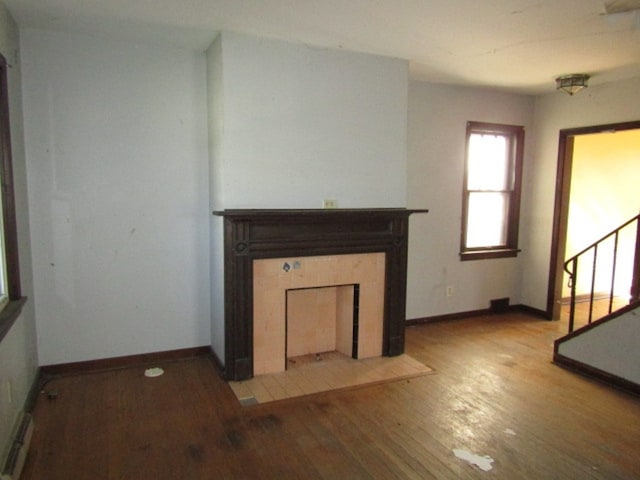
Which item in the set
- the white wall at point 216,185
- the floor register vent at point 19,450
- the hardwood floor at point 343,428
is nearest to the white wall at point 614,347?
the hardwood floor at point 343,428

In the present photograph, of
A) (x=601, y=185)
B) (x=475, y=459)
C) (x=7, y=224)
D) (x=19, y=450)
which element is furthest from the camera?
(x=601, y=185)

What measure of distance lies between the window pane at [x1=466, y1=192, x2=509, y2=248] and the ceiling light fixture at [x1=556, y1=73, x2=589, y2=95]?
1302mm

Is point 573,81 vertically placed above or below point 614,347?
above

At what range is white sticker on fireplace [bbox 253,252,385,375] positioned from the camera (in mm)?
3361

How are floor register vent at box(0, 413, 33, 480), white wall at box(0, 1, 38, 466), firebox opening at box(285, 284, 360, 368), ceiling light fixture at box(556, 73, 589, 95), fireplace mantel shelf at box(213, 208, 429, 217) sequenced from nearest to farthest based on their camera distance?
floor register vent at box(0, 413, 33, 480)
white wall at box(0, 1, 38, 466)
fireplace mantel shelf at box(213, 208, 429, 217)
firebox opening at box(285, 284, 360, 368)
ceiling light fixture at box(556, 73, 589, 95)

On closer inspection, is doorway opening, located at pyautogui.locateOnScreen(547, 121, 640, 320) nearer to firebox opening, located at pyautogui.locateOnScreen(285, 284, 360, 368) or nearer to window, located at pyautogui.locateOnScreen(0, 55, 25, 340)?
firebox opening, located at pyautogui.locateOnScreen(285, 284, 360, 368)

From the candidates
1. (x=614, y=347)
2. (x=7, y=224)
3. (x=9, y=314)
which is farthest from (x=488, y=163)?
(x=9, y=314)

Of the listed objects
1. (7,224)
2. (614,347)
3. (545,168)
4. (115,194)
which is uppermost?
(545,168)

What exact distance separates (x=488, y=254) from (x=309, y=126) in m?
2.73

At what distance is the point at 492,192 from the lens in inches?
199

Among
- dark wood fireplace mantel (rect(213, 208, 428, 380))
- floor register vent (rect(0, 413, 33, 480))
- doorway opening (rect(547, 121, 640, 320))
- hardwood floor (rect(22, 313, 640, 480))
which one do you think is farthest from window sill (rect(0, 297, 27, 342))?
doorway opening (rect(547, 121, 640, 320))

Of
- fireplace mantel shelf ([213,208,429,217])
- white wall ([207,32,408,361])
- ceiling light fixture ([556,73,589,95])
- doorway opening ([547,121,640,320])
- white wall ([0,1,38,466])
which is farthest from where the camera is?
doorway opening ([547,121,640,320])

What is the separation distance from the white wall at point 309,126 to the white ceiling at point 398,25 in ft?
0.51

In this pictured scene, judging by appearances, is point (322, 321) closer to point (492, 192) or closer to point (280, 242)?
point (280, 242)
